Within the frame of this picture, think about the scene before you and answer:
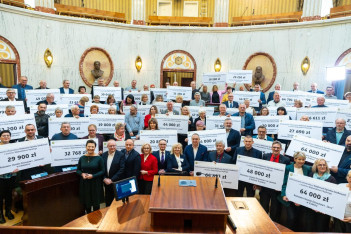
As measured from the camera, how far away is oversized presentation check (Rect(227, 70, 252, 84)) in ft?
31.2

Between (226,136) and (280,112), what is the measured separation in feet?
5.68

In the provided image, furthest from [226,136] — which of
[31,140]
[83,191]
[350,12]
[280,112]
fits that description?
[350,12]

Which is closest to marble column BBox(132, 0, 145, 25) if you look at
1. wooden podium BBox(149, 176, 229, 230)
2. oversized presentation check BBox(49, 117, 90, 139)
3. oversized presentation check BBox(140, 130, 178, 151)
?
oversized presentation check BBox(49, 117, 90, 139)

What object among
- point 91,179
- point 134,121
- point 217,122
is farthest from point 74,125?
point 217,122

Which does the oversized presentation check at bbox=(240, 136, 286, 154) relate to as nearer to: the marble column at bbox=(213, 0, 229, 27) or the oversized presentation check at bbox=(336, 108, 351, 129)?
the oversized presentation check at bbox=(336, 108, 351, 129)

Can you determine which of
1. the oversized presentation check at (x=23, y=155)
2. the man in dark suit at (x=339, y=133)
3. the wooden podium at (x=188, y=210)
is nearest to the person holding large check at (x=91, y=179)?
→ the oversized presentation check at (x=23, y=155)

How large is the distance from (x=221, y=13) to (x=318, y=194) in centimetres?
1097

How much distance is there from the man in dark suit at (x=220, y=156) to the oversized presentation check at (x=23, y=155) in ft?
10.0

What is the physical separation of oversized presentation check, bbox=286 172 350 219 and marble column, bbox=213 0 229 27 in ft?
34.0

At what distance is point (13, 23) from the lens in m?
9.89

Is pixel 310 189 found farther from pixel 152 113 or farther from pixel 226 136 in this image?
pixel 152 113

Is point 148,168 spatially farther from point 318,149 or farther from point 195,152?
point 318,149

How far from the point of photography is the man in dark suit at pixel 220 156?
5109mm

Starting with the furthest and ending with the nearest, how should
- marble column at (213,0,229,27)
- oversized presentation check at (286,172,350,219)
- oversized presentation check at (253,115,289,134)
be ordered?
marble column at (213,0,229,27)
oversized presentation check at (253,115,289,134)
oversized presentation check at (286,172,350,219)
